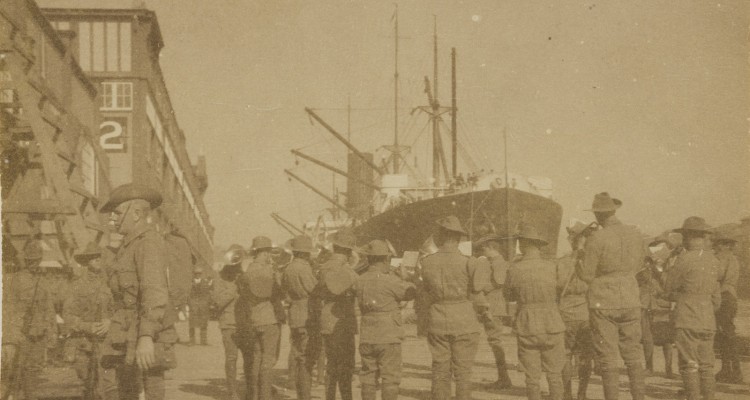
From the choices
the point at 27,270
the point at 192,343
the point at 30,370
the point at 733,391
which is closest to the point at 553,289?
the point at 733,391

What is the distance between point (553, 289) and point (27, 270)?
6902 millimetres

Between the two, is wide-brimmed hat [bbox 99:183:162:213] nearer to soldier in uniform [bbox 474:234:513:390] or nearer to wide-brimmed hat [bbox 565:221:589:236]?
soldier in uniform [bbox 474:234:513:390]

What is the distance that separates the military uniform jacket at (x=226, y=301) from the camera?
1099 centimetres

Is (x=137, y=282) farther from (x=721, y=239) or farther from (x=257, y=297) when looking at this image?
(x=721, y=239)

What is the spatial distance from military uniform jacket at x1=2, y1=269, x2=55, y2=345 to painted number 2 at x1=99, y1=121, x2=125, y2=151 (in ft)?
80.0

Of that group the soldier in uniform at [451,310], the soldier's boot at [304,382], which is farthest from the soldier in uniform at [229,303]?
the soldier in uniform at [451,310]

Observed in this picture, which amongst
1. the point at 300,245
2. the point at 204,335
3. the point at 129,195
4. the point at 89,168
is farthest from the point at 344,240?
the point at 89,168

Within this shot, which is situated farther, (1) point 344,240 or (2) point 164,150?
(2) point 164,150

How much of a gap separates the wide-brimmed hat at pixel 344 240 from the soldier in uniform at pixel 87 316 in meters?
2.58

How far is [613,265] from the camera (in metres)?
8.63

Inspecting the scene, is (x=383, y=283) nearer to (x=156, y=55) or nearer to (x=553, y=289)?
(x=553, y=289)

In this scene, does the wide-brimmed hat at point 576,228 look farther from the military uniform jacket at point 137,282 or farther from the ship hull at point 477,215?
the ship hull at point 477,215

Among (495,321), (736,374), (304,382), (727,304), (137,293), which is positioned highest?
(137,293)

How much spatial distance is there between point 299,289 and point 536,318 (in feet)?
9.48
